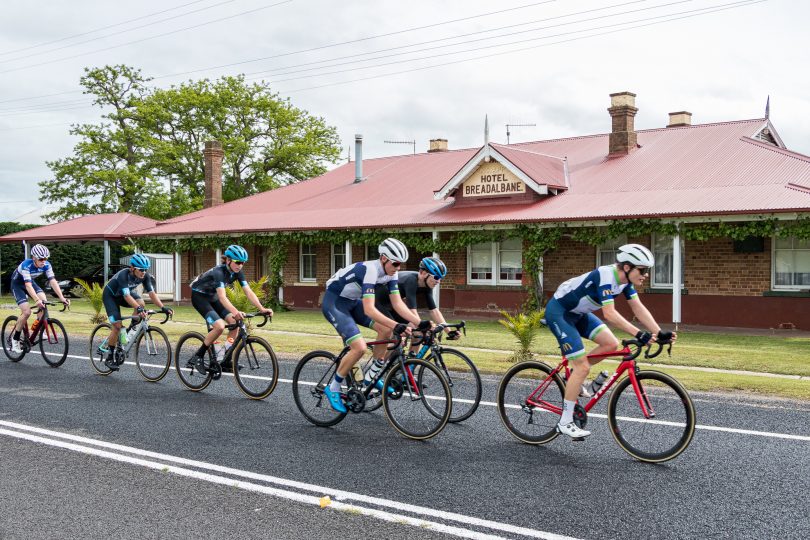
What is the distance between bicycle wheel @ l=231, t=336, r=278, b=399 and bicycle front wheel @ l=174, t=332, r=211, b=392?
533 millimetres

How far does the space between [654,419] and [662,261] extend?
15.7m

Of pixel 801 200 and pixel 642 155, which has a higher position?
pixel 642 155

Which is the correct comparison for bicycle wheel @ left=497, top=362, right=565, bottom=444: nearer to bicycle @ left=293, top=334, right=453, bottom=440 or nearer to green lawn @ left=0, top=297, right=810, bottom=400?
bicycle @ left=293, top=334, right=453, bottom=440

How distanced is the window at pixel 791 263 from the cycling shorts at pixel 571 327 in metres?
14.3

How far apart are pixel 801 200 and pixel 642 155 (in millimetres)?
7500

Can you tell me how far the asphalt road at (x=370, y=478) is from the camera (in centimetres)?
473

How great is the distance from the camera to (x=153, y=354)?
1051cm

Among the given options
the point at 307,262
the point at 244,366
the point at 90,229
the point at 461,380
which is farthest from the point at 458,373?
the point at 90,229

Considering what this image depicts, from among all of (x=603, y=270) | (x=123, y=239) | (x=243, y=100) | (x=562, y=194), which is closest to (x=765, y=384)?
(x=603, y=270)

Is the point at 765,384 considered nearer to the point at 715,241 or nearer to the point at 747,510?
the point at 747,510

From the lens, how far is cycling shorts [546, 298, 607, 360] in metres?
6.52

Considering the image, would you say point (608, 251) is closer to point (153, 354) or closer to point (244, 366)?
point (153, 354)

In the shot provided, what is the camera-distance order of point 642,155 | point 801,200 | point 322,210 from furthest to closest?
point 322,210 → point 642,155 → point 801,200

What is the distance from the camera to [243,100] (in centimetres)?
5253
